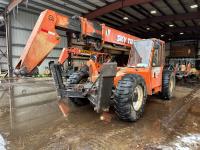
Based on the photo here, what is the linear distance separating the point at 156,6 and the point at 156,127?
10.6 m

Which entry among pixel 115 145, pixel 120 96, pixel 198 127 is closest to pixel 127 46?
pixel 120 96

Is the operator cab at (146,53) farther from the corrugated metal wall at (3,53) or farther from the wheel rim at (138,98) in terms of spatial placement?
the corrugated metal wall at (3,53)

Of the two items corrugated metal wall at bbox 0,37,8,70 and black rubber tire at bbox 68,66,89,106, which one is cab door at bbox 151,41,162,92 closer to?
black rubber tire at bbox 68,66,89,106

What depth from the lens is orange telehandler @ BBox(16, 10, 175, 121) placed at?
141 inches

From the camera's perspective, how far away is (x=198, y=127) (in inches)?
161

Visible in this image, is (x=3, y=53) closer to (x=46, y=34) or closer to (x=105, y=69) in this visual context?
(x=46, y=34)

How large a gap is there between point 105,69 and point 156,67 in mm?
2618

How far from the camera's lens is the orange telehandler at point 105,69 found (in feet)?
11.8

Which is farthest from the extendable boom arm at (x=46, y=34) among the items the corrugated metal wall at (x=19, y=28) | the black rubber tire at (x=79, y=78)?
the corrugated metal wall at (x=19, y=28)

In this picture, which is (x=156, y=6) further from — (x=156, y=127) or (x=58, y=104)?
(x=156, y=127)

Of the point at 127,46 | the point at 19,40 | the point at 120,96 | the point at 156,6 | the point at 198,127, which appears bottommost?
the point at 198,127

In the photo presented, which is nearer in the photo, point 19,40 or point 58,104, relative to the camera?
point 58,104

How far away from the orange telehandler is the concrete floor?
0.41 metres

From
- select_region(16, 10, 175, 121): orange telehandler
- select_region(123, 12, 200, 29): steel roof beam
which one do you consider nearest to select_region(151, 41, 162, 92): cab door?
select_region(16, 10, 175, 121): orange telehandler
